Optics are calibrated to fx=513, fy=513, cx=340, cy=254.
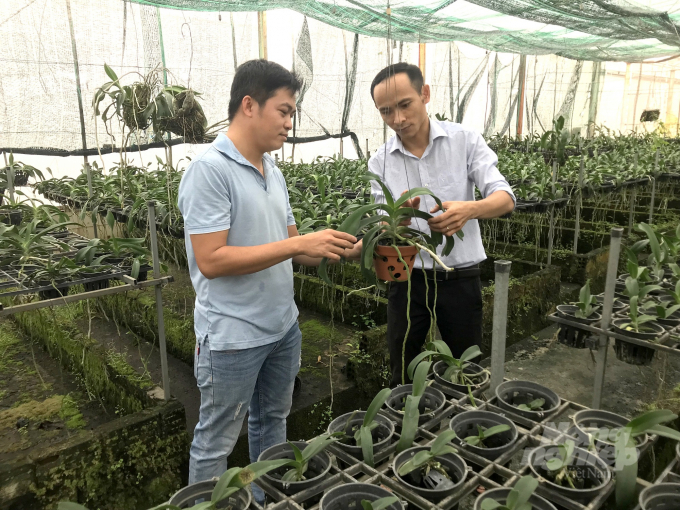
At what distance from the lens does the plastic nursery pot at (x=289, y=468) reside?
0.93 metres

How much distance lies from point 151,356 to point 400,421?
224cm

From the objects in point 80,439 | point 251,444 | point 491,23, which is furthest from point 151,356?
point 491,23

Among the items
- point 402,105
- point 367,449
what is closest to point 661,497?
point 367,449

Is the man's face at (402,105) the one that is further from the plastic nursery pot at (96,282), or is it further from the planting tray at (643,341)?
the plastic nursery pot at (96,282)

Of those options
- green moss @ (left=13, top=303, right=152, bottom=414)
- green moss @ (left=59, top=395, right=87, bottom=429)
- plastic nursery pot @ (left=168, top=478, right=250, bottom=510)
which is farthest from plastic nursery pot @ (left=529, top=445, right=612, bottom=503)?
green moss @ (left=59, top=395, right=87, bottom=429)

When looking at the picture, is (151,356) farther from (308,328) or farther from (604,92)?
(604,92)

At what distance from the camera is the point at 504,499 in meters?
0.89

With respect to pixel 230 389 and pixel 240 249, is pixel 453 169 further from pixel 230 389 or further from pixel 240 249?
pixel 230 389

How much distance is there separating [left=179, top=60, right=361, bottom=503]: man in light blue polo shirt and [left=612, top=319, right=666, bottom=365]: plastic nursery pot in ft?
3.17

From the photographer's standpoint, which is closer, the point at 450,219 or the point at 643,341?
the point at 450,219

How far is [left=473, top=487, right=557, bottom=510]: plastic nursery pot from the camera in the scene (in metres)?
0.87

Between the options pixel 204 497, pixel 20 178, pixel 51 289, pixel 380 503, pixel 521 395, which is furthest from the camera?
pixel 20 178

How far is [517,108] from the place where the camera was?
11109 millimetres

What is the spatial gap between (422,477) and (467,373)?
17.7 inches
